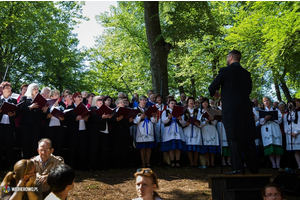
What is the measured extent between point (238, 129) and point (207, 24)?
843cm

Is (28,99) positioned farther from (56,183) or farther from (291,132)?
(291,132)

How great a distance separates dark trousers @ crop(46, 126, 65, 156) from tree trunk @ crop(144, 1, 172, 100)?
5.37 m

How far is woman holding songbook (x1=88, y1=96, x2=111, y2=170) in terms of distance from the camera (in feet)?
28.3

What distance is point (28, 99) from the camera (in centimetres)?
803

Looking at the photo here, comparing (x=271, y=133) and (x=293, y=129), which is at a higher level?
(x=293, y=129)

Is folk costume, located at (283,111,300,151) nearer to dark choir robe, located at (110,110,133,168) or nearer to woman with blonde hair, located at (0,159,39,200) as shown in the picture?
dark choir robe, located at (110,110,133,168)

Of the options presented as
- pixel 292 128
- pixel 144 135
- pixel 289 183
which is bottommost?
pixel 289 183

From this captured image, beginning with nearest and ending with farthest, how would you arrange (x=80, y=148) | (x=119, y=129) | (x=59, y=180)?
(x=59, y=180), (x=80, y=148), (x=119, y=129)

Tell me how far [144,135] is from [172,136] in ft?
2.81

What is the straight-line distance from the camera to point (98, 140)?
8.86 m

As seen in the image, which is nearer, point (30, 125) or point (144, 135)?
point (30, 125)

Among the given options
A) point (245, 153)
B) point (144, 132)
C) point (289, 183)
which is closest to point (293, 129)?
point (289, 183)

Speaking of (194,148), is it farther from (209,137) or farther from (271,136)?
(271,136)

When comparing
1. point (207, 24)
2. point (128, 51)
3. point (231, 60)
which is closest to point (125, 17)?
point (128, 51)
